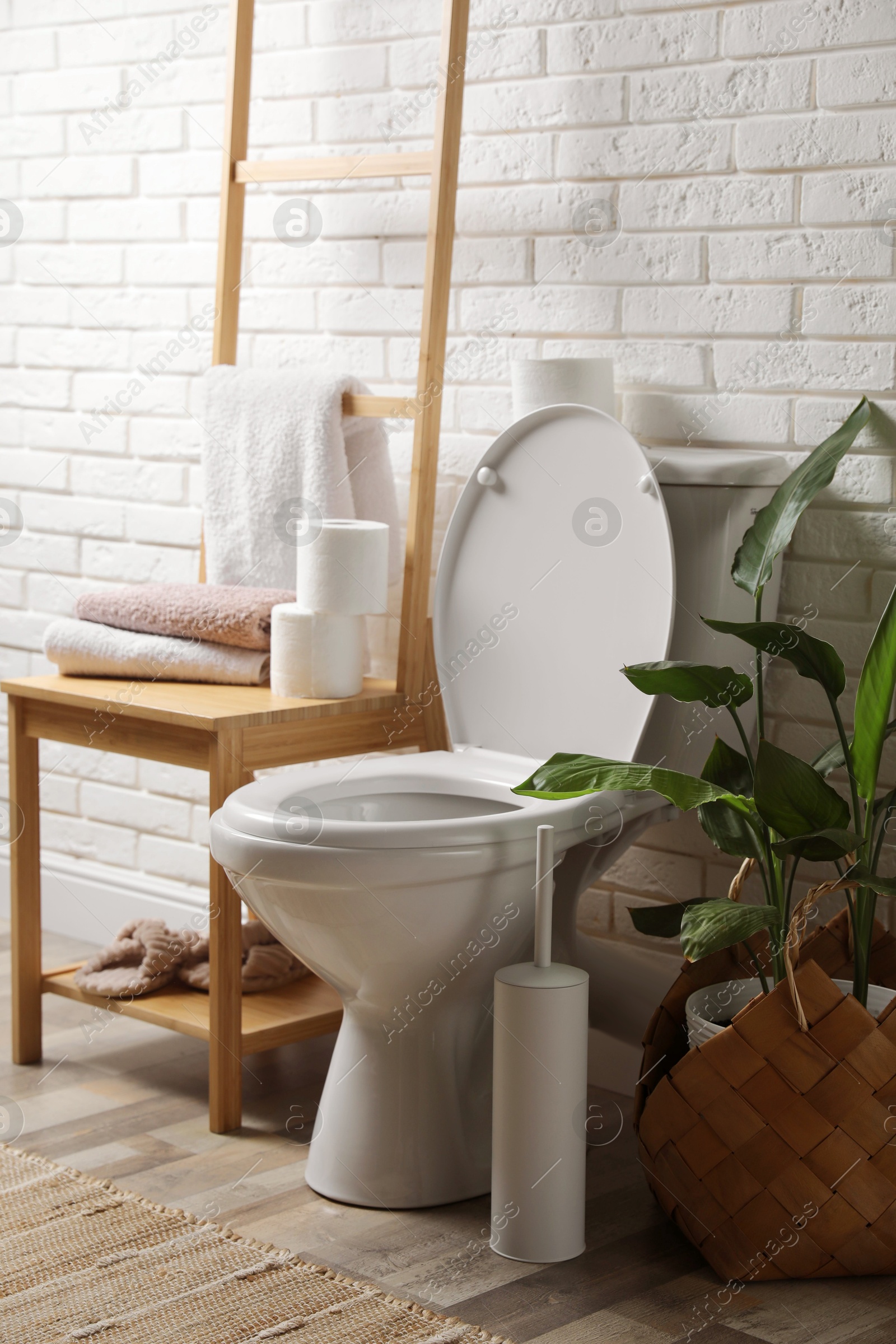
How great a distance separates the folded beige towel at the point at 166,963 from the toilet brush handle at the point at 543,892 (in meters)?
0.50

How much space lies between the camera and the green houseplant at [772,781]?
54.2 inches

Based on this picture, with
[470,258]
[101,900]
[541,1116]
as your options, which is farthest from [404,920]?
[101,900]

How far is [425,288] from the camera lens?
190 cm

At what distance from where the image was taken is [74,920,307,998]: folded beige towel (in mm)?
1969

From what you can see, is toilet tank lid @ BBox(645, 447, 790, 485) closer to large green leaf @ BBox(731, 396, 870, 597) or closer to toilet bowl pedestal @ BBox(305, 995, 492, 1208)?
large green leaf @ BBox(731, 396, 870, 597)

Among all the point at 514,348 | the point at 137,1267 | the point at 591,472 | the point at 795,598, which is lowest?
the point at 137,1267

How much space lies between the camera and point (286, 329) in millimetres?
2236

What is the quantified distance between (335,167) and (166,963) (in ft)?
3.47

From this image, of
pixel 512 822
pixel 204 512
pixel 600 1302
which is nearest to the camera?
pixel 600 1302

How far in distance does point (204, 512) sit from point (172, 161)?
0.62 metres

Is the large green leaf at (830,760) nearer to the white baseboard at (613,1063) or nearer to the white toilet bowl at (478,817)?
the white toilet bowl at (478,817)

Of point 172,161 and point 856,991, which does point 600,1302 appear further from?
Answer: point 172,161

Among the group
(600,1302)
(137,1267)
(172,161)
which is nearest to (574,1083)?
(600,1302)

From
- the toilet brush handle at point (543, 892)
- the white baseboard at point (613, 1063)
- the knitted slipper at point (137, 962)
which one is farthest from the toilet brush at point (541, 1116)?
the knitted slipper at point (137, 962)
